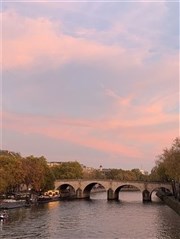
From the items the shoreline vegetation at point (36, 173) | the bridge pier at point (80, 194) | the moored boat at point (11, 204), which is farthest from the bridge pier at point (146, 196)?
the moored boat at point (11, 204)

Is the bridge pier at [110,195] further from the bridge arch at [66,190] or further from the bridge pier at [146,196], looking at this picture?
the bridge arch at [66,190]

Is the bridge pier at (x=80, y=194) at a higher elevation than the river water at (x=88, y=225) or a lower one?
higher

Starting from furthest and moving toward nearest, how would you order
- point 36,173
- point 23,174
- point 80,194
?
point 80,194, point 36,173, point 23,174

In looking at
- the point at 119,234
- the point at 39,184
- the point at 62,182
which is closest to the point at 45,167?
the point at 39,184

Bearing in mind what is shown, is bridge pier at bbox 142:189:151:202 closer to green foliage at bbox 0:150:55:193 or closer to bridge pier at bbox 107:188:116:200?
bridge pier at bbox 107:188:116:200

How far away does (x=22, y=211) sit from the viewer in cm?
5234

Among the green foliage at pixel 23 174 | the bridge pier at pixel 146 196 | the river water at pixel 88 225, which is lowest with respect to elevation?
the river water at pixel 88 225

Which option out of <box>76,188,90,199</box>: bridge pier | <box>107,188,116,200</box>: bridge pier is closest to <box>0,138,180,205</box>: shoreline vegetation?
<box>76,188,90,199</box>: bridge pier

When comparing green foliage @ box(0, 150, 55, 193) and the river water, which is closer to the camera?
the river water

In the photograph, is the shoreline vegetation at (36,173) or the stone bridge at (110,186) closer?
the shoreline vegetation at (36,173)

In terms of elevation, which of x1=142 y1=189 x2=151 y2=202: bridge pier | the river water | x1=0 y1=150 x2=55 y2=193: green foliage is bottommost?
the river water

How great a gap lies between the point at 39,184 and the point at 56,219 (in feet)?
95.8

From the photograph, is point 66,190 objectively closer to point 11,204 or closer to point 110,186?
point 110,186

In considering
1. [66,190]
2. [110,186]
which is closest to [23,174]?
[110,186]
